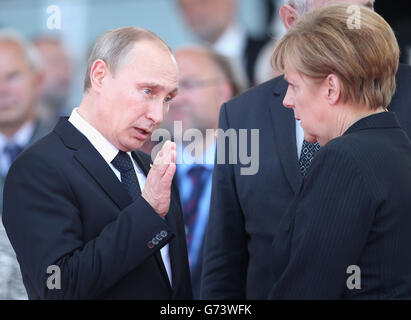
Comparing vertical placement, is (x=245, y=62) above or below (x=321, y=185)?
above

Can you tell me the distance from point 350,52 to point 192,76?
2244mm

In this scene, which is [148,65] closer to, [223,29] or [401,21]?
[401,21]

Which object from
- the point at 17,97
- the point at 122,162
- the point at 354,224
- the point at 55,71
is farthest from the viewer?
the point at 55,71

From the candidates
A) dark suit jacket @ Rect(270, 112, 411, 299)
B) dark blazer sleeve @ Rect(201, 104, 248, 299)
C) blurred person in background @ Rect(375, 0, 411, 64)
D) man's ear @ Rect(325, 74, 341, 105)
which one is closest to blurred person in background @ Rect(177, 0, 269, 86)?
blurred person in background @ Rect(375, 0, 411, 64)

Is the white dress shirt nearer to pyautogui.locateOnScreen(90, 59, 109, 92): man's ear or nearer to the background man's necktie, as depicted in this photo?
pyautogui.locateOnScreen(90, 59, 109, 92): man's ear

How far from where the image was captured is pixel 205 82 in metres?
3.83

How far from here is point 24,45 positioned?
491cm

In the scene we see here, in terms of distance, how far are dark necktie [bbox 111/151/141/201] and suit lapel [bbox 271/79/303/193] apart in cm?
51

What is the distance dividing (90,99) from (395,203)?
943 mm

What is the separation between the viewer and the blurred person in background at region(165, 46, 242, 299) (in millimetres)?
3461

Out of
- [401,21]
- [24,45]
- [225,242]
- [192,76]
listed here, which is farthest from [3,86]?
[225,242]
